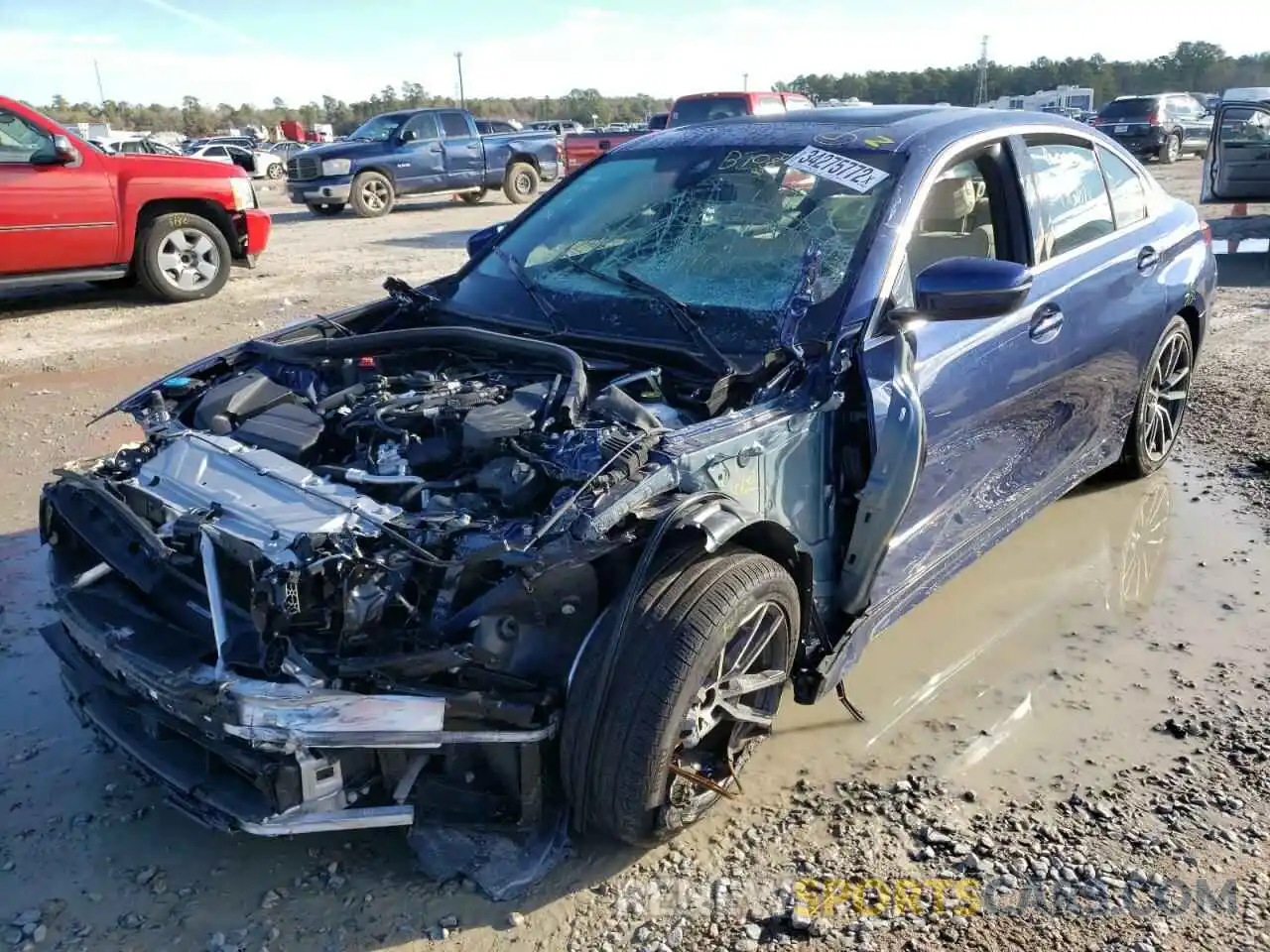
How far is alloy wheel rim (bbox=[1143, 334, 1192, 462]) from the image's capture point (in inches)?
189

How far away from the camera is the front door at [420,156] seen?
17.2 m

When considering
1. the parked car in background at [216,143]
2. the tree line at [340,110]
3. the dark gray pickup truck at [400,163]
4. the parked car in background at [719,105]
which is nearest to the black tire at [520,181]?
the dark gray pickup truck at [400,163]

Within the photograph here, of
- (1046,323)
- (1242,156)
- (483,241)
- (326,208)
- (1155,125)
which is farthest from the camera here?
(1155,125)

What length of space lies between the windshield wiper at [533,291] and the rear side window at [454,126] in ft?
48.7

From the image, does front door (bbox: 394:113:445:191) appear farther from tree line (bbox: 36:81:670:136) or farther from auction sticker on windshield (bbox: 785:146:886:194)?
tree line (bbox: 36:81:670:136)

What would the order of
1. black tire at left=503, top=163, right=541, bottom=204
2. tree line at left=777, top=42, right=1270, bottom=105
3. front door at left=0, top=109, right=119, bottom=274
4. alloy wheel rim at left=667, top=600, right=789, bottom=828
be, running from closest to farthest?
1. alloy wheel rim at left=667, top=600, right=789, bottom=828
2. front door at left=0, top=109, right=119, bottom=274
3. black tire at left=503, top=163, right=541, bottom=204
4. tree line at left=777, top=42, right=1270, bottom=105

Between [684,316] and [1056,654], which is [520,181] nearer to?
[684,316]

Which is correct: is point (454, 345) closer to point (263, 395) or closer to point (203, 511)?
point (263, 395)

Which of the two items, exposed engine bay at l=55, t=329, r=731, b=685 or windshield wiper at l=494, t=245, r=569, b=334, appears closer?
exposed engine bay at l=55, t=329, r=731, b=685

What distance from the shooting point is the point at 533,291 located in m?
3.67

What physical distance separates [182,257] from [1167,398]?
8.41 m

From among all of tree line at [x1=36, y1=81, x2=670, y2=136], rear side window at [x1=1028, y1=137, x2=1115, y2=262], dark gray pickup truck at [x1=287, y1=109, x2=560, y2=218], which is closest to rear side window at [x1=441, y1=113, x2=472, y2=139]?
dark gray pickup truck at [x1=287, y1=109, x2=560, y2=218]

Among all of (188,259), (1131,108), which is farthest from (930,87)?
(188,259)

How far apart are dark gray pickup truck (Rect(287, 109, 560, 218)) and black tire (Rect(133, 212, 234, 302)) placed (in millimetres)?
7510
